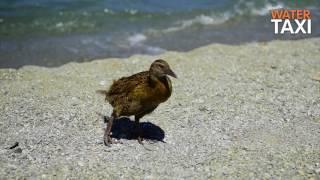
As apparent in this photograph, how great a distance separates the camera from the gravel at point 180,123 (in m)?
→ 7.88

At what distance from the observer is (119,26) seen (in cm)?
1661

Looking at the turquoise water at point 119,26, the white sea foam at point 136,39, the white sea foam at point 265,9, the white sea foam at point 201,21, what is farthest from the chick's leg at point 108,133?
the white sea foam at point 265,9

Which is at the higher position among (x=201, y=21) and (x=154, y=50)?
(x=201, y=21)

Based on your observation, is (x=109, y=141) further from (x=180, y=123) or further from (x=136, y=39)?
(x=136, y=39)

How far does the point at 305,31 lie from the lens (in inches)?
639

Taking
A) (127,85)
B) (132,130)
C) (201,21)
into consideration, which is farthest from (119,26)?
(127,85)

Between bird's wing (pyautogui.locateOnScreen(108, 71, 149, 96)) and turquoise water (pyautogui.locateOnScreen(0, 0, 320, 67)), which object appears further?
turquoise water (pyautogui.locateOnScreen(0, 0, 320, 67))

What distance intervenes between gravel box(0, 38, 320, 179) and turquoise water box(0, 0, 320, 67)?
169 centimetres

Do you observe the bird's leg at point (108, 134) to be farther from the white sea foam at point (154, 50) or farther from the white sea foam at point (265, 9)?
the white sea foam at point (265, 9)

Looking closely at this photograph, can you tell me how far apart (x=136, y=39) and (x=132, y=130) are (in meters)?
6.72

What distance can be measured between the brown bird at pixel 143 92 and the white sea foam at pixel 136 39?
6.73 meters

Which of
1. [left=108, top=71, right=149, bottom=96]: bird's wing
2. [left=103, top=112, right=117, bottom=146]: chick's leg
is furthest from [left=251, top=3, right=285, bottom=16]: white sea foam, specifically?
[left=103, top=112, right=117, bottom=146]: chick's leg

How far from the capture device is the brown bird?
27.0ft

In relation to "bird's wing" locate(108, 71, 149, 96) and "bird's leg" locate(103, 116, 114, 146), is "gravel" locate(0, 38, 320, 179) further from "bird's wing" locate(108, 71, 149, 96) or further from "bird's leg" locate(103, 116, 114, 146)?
"bird's wing" locate(108, 71, 149, 96)
